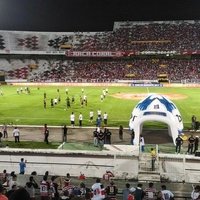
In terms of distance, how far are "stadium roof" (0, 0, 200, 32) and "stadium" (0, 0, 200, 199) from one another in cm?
177

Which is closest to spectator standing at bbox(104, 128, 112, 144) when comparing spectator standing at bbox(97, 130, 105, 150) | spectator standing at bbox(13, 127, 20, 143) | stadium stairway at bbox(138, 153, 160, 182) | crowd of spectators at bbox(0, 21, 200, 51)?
spectator standing at bbox(97, 130, 105, 150)

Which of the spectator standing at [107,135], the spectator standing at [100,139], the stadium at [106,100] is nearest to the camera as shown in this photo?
the stadium at [106,100]

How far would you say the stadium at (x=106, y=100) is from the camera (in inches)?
820

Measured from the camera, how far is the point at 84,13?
87250 mm

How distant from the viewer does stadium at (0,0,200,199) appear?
20.8m

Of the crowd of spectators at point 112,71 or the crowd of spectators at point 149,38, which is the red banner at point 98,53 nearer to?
the crowd of spectators at point 112,71

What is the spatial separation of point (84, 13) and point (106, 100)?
44.6 metres

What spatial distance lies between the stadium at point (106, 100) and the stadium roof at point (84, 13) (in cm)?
177

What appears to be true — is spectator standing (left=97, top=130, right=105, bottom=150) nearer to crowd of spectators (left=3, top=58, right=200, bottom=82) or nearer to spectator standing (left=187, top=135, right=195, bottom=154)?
spectator standing (left=187, top=135, right=195, bottom=154)

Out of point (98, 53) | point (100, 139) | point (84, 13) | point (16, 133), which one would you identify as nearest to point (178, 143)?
point (100, 139)

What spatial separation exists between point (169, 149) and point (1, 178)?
12376 millimetres

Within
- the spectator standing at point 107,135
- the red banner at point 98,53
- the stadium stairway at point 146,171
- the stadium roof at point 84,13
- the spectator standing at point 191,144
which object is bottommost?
the stadium stairway at point 146,171

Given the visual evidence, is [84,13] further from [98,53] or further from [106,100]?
[106,100]

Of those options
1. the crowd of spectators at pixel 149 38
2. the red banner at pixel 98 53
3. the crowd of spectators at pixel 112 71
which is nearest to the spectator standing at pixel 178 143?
the crowd of spectators at pixel 112 71
